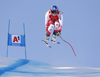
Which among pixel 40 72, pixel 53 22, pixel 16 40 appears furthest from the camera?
pixel 16 40

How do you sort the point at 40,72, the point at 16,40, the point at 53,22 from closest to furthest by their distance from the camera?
1. the point at 40,72
2. the point at 53,22
3. the point at 16,40

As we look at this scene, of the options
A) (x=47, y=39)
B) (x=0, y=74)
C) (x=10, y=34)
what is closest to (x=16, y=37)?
(x=10, y=34)

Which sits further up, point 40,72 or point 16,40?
point 16,40

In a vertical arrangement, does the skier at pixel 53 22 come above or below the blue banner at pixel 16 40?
above

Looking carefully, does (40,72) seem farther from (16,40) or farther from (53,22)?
(16,40)

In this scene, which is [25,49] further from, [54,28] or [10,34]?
[54,28]

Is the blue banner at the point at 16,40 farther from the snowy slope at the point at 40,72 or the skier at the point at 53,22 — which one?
the snowy slope at the point at 40,72

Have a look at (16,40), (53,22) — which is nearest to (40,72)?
(53,22)

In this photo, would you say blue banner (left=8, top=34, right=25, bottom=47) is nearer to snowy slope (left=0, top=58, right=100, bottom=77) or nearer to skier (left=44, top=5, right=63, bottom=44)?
skier (left=44, top=5, right=63, bottom=44)

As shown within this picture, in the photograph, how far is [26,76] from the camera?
9.52ft

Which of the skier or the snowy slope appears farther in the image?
the skier

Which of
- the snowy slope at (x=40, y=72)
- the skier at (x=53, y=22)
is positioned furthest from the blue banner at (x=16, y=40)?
the snowy slope at (x=40, y=72)

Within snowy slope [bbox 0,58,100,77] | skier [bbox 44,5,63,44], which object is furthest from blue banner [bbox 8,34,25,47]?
snowy slope [bbox 0,58,100,77]

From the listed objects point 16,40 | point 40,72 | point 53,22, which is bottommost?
point 40,72
